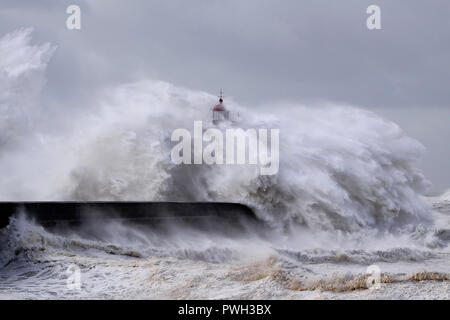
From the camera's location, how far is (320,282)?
6.93 metres

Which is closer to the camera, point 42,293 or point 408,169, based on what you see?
point 42,293

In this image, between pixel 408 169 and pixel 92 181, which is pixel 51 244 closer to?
pixel 92 181

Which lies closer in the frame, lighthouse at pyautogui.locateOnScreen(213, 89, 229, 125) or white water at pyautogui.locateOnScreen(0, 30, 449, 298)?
white water at pyautogui.locateOnScreen(0, 30, 449, 298)

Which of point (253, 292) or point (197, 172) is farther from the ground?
point (197, 172)

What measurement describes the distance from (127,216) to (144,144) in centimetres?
600

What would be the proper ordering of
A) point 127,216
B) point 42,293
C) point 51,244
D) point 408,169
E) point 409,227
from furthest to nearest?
1. point 408,169
2. point 409,227
3. point 127,216
4. point 51,244
5. point 42,293

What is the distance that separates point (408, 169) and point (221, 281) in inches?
459

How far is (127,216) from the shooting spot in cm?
1072

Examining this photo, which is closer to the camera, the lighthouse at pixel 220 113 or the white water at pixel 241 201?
the white water at pixel 241 201

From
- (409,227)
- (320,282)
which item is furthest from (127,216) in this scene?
(409,227)
